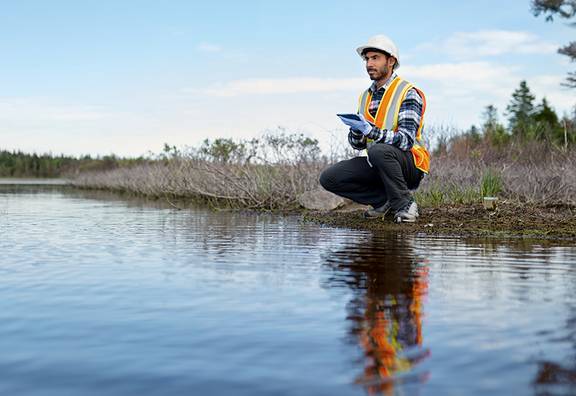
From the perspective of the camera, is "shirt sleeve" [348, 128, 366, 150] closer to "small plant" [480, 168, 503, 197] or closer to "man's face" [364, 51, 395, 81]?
"man's face" [364, 51, 395, 81]

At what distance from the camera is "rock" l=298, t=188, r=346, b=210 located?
12531mm

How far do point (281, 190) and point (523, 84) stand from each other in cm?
6255

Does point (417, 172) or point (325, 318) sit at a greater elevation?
point (417, 172)

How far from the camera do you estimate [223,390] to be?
2430 millimetres

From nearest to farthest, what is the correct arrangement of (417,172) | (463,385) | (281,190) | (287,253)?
1. (463,385)
2. (287,253)
3. (417,172)
4. (281,190)

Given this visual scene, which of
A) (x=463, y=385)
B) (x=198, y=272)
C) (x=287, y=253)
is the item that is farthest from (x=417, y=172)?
(x=463, y=385)

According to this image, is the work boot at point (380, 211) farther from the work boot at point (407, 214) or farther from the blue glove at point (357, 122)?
the blue glove at point (357, 122)

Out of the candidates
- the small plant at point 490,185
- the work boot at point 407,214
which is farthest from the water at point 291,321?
the small plant at point 490,185

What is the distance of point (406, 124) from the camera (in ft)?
27.3

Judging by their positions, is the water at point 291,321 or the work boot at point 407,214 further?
the work boot at point 407,214

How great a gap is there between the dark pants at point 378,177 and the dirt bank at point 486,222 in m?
0.30

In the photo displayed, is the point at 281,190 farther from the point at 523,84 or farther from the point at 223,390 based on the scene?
the point at 523,84

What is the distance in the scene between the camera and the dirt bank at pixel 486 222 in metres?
7.95

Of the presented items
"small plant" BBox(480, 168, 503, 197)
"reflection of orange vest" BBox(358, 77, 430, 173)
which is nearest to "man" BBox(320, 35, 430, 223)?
"reflection of orange vest" BBox(358, 77, 430, 173)
